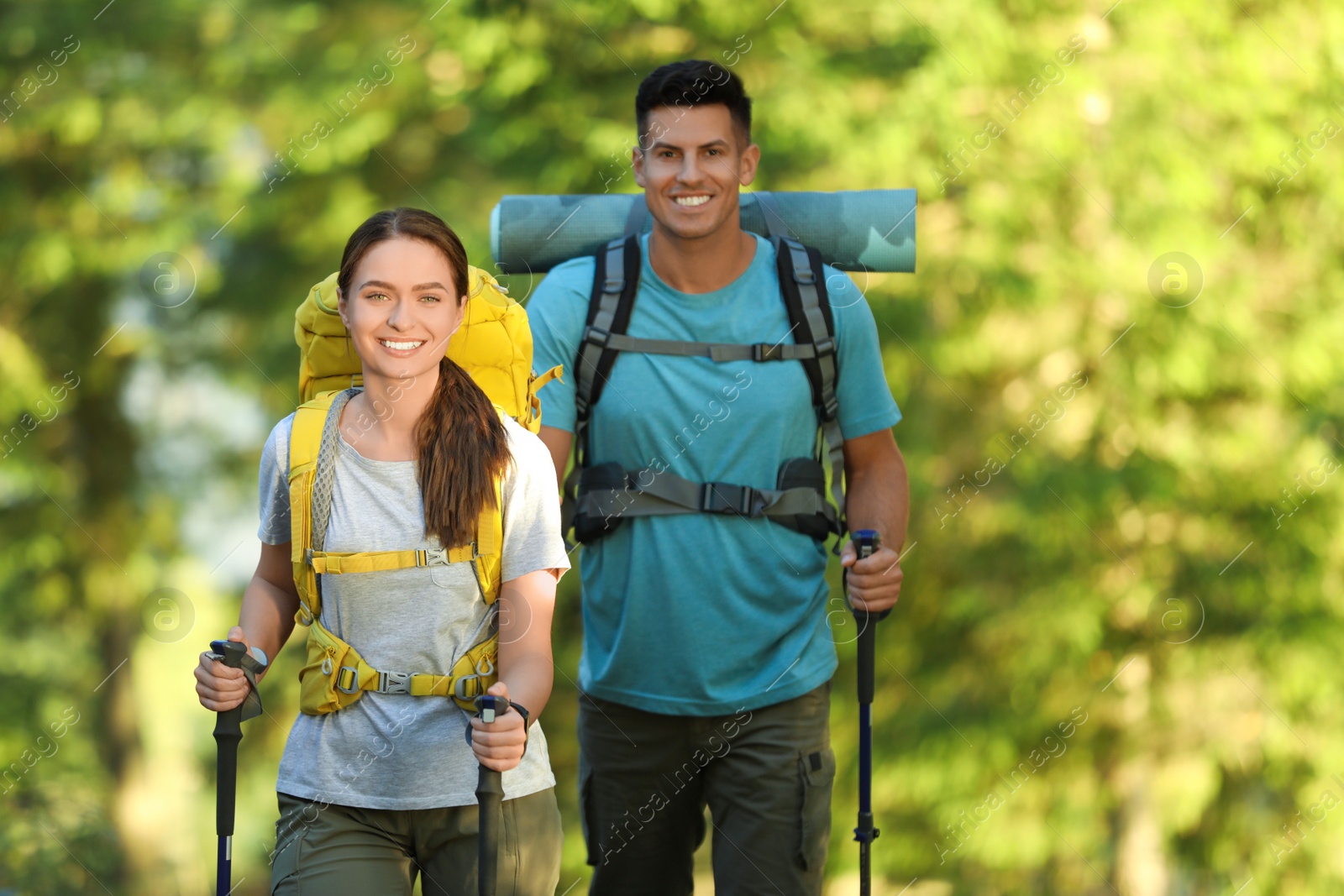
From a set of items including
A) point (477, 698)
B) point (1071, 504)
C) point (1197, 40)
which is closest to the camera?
point (477, 698)

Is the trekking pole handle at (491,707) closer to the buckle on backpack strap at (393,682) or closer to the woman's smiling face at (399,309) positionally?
the buckle on backpack strap at (393,682)

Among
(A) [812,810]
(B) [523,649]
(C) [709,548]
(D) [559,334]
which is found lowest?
(A) [812,810]

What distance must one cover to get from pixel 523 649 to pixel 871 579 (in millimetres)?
1312

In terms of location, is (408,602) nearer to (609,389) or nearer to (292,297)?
(609,389)

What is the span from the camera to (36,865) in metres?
8.66

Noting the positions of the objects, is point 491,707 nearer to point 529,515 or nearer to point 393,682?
point 393,682

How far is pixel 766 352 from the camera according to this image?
3889mm

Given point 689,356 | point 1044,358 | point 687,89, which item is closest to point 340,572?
point 689,356

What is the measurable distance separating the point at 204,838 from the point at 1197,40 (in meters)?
14.2

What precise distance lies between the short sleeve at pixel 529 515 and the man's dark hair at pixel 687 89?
4.31 feet

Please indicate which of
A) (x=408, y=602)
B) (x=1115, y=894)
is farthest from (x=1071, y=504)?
(x=408, y=602)

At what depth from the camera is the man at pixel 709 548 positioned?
3840 millimetres

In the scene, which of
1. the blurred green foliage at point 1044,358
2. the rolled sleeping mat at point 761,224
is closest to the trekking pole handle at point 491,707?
the rolled sleeping mat at point 761,224

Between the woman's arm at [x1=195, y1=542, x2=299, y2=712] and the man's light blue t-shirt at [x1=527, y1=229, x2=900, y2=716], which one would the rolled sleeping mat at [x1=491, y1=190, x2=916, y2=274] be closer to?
the man's light blue t-shirt at [x1=527, y1=229, x2=900, y2=716]
